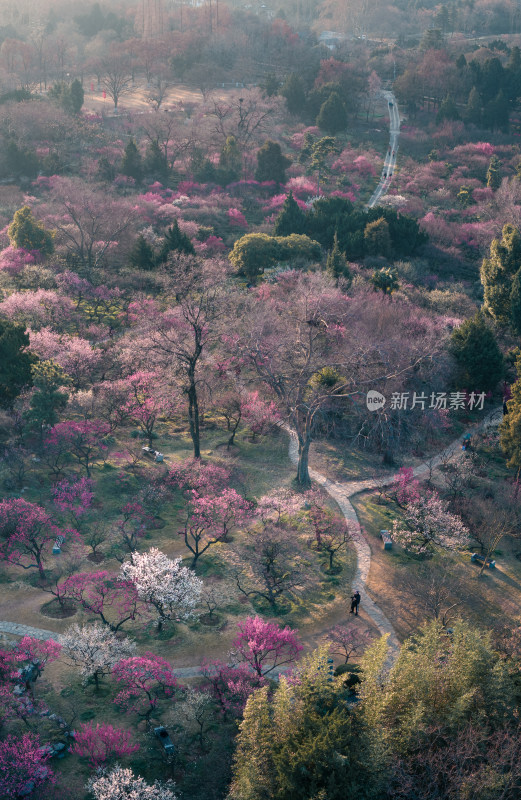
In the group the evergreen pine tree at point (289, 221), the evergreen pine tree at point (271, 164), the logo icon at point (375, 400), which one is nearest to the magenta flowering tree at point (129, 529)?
the logo icon at point (375, 400)

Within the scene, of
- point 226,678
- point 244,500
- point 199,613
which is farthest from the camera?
point 244,500

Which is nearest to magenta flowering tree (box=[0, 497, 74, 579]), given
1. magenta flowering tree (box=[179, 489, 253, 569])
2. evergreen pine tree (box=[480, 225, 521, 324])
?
magenta flowering tree (box=[179, 489, 253, 569])

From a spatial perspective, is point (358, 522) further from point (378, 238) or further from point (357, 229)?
point (357, 229)

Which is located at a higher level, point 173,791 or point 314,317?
point 314,317

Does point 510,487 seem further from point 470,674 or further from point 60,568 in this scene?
point 60,568

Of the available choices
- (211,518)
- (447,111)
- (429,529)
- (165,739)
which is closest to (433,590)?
(429,529)

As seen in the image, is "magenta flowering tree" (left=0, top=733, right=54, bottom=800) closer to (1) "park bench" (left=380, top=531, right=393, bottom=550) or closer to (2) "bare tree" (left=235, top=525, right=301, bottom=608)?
(2) "bare tree" (left=235, top=525, right=301, bottom=608)

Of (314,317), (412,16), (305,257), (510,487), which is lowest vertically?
(510,487)

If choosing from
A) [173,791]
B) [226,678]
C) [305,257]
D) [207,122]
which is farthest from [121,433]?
[207,122]
